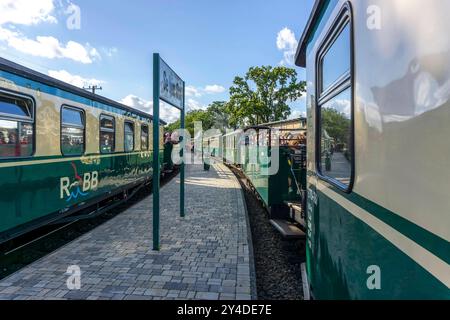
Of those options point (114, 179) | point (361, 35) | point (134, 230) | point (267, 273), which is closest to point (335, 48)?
point (361, 35)

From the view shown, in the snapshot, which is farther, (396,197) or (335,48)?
(335,48)

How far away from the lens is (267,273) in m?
4.70

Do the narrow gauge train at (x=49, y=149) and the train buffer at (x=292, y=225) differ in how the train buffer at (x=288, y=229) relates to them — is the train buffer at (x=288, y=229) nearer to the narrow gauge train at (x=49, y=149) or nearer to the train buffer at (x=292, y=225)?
the train buffer at (x=292, y=225)

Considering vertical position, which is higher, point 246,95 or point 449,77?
point 246,95

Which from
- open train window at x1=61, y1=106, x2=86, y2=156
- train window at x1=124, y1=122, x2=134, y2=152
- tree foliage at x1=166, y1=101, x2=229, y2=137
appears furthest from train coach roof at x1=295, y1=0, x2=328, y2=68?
tree foliage at x1=166, y1=101, x2=229, y2=137

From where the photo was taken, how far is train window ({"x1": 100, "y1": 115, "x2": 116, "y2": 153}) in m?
7.50

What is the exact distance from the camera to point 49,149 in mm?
5289

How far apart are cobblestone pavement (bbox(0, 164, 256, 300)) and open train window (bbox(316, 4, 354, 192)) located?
6.44 ft

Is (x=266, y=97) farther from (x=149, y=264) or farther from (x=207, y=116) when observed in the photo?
(x=207, y=116)

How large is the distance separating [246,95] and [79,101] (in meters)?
31.4

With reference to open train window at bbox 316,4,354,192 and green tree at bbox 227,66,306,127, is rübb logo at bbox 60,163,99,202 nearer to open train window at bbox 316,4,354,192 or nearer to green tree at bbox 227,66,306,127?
open train window at bbox 316,4,354,192

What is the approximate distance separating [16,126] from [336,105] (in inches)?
163

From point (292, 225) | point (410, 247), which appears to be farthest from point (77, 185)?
point (410, 247)

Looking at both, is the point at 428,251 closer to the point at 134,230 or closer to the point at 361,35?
the point at 361,35
